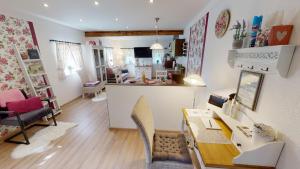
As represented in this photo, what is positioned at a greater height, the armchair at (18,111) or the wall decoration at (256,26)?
→ the wall decoration at (256,26)

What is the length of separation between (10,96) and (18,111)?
1.34ft

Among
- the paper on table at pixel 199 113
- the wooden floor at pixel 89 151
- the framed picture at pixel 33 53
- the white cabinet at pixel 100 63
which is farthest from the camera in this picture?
the white cabinet at pixel 100 63

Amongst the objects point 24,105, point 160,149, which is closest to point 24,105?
point 24,105

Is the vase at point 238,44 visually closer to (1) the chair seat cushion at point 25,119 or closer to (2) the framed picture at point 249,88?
(2) the framed picture at point 249,88

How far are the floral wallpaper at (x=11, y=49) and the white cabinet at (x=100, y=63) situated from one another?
2.71 meters

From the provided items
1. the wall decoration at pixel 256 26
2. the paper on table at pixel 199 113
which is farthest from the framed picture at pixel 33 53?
the wall decoration at pixel 256 26

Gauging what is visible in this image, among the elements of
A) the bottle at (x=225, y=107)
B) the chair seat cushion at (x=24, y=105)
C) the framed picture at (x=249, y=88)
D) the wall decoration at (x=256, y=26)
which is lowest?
the chair seat cushion at (x=24, y=105)

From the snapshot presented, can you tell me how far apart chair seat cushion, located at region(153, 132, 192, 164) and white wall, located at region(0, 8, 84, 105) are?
11.4ft

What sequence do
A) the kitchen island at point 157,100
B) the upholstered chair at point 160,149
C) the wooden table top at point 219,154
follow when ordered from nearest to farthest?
the wooden table top at point 219,154, the upholstered chair at point 160,149, the kitchen island at point 157,100

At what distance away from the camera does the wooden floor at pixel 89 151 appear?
6.01 ft

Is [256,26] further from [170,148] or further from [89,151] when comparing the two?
[89,151]

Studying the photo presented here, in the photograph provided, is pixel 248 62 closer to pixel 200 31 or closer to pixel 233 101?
pixel 233 101

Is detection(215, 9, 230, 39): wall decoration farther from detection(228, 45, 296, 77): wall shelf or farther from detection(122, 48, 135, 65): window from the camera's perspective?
detection(122, 48, 135, 65): window

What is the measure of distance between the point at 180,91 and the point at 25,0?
3.05 m
